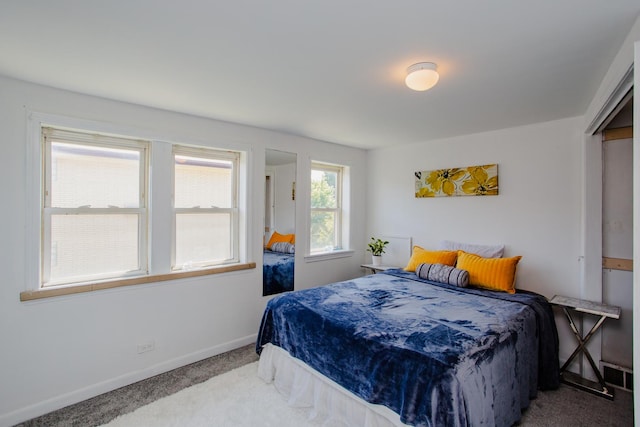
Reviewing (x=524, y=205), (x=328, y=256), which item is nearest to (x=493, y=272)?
(x=524, y=205)

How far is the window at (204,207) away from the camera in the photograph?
3.04m

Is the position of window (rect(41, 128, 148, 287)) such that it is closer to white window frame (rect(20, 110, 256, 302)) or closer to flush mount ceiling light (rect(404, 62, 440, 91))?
white window frame (rect(20, 110, 256, 302))

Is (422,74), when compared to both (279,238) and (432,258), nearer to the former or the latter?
(432,258)

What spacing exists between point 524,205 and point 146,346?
3.92m

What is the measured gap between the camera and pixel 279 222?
3.62 meters

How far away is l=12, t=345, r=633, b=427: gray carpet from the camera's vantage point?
2133 millimetres

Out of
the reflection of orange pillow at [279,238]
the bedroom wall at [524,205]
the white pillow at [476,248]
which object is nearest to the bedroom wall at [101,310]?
the reflection of orange pillow at [279,238]

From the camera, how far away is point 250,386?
252cm

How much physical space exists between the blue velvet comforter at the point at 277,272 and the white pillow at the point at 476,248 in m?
1.86

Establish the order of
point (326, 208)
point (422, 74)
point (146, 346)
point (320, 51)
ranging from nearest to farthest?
point (320, 51) → point (422, 74) → point (146, 346) → point (326, 208)

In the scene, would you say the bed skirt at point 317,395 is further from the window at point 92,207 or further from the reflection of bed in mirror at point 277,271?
the window at point 92,207

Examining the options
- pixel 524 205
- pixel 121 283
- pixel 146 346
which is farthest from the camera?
pixel 524 205

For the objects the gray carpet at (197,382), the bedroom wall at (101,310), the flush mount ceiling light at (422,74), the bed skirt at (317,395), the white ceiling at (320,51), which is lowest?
the gray carpet at (197,382)

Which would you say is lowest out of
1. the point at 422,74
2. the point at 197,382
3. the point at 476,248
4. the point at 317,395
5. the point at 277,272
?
the point at 197,382
